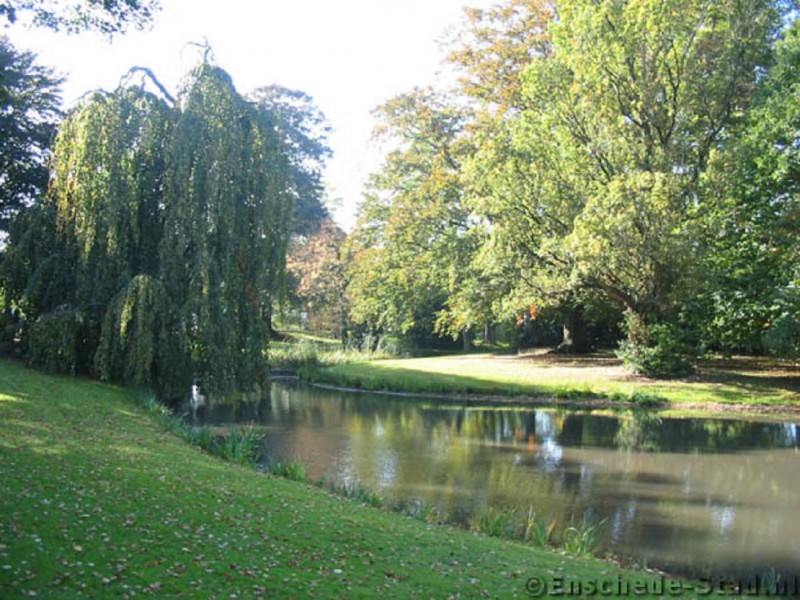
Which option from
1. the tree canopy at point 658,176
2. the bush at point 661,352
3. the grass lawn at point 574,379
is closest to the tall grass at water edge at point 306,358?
the grass lawn at point 574,379

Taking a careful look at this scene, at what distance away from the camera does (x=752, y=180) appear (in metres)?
20.5

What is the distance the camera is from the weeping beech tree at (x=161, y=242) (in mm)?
15758

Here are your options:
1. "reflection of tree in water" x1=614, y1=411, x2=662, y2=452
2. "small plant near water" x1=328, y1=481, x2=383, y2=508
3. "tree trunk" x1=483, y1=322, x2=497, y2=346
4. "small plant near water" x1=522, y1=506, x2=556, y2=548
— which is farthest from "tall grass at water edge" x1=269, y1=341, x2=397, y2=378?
"small plant near water" x1=522, y1=506, x2=556, y2=548

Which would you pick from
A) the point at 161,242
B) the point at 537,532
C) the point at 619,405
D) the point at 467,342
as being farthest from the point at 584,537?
the point at 467,342

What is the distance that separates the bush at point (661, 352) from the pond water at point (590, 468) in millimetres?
3763

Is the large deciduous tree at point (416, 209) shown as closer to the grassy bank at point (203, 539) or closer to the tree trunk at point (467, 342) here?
the tree trunk at point (467, 342)

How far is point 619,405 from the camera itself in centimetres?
2027

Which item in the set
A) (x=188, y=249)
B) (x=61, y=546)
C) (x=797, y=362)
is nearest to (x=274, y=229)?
(x=188, y=249)

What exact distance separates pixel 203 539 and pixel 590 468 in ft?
28.9

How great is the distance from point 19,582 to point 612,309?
2792 centimetres

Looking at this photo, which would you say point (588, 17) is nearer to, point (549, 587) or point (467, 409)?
point (467, 409)

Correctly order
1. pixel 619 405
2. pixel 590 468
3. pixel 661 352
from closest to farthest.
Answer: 1. pixel 590 468
2. pixel 619 405
3. pixel 661 352

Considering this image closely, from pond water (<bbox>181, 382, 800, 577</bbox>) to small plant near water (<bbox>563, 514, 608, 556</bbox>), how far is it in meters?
0.13

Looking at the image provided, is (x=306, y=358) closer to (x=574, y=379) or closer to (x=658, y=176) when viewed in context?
(x=574, y=379)
